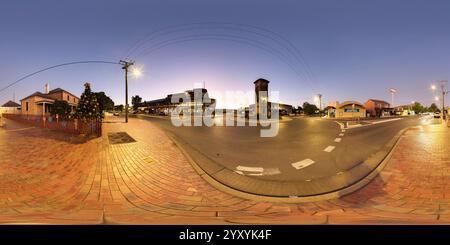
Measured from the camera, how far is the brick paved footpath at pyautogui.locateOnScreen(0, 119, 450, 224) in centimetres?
308

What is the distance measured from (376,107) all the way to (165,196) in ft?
189

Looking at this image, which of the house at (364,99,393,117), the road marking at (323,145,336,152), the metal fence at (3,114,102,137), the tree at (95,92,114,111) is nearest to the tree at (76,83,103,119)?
the metal fence at (3,114,102,137)

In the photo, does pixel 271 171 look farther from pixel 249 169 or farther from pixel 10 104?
pixel 10 104

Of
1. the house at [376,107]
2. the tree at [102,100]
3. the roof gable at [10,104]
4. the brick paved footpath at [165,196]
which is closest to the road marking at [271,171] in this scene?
the brick paved footpath at [165,196]

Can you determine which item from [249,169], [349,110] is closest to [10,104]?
[249,169]

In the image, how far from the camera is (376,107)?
1962 inches

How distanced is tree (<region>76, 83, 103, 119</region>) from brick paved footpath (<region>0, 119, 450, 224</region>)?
5.20 m

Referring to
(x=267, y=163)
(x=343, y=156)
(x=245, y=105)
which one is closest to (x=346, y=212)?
(x=267, y=163)

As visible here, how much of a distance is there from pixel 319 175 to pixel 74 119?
12.0 metres

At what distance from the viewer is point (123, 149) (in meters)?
7.27

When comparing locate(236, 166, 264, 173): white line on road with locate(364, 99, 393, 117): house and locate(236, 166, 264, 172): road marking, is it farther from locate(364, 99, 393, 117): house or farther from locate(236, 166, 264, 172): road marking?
locate(364, 99, 393, 117): house

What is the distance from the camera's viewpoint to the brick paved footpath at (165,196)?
10.1 ft

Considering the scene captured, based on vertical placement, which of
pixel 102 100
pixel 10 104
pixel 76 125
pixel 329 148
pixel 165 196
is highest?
pixel 10 104
